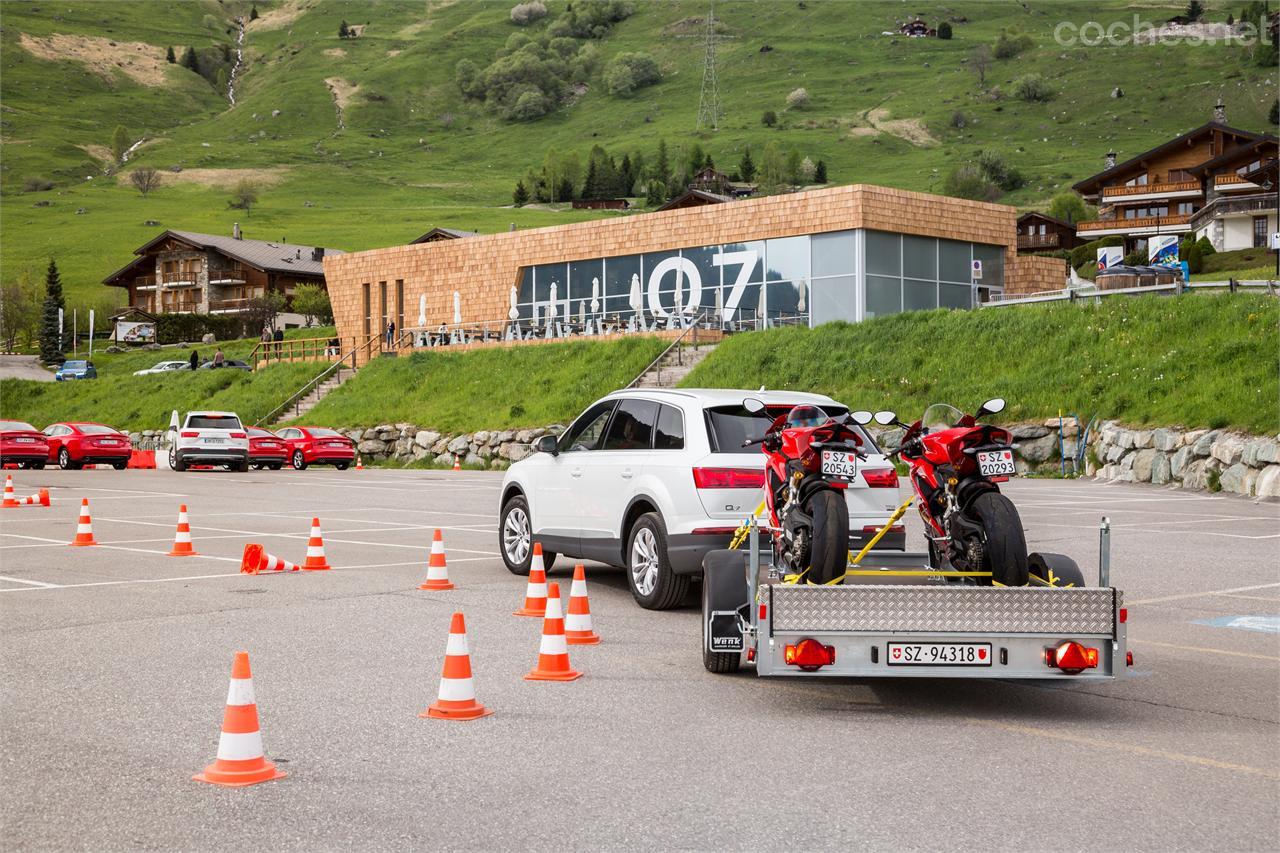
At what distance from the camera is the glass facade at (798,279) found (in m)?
46.8

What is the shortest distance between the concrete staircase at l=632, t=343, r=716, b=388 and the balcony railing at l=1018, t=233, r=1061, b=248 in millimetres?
64577

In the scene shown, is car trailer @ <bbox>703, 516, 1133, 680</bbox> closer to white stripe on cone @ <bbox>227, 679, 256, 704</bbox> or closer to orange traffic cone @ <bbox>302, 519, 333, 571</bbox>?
white stripe on cone @ <bbox>227, 679, 256, 704</bbox>

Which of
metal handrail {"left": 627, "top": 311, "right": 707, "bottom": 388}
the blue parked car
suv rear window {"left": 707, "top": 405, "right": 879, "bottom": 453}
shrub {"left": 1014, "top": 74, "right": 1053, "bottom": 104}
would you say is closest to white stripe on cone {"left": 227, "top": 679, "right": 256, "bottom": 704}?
suv rear window {"left": 707, "top": 405, "right": 879, "bottom": 453}

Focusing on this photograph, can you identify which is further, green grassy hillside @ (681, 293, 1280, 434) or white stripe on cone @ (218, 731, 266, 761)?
green grassy hillside @ (681, 293, 1280, 434)

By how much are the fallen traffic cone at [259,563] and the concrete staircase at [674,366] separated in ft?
98.5

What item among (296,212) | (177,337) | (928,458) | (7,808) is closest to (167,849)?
(7,808)

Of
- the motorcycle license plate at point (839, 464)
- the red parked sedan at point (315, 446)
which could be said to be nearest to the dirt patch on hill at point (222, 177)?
the red parked sedan at point (315, 446)

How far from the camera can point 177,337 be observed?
99188mm

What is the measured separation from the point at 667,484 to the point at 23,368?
90.2m

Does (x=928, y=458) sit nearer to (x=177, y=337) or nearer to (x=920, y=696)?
(x=920, y=696)

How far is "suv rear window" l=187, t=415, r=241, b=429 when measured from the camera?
3947 cm

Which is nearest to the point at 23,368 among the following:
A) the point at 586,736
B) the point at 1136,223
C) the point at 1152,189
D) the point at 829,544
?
the point at 1136,223

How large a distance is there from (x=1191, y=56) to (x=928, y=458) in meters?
215

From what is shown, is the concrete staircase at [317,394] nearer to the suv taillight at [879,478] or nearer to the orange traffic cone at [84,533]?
the orange traffic cone at [84,533]
